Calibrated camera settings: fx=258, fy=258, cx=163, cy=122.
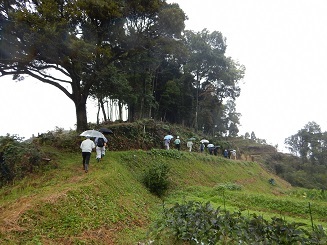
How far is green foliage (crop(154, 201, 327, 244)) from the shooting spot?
11.7ft

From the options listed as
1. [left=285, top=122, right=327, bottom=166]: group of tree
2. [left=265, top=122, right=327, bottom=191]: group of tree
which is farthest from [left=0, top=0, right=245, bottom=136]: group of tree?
[left=285, top=122, right=327, bottom=166]: group of tree

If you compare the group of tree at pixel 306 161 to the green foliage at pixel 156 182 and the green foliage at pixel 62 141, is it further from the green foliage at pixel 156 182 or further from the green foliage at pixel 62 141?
the green foliage at pixel 62 141

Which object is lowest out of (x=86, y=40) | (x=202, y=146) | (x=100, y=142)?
(x=202, y=146)

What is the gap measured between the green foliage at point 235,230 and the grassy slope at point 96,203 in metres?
1.89

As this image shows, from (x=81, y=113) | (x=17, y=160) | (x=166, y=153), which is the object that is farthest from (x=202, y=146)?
(x=17, y=160)

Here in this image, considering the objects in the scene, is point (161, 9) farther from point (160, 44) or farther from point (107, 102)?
point (107, 102)

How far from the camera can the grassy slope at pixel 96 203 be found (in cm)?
534

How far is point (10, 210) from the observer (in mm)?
6078

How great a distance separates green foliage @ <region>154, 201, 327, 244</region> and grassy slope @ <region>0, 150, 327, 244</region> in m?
1.89

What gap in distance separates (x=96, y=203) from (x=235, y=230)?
14.0 feet

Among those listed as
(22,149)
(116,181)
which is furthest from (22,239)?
(22,149)

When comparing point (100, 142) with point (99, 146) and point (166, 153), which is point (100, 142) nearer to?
point (99, 146)

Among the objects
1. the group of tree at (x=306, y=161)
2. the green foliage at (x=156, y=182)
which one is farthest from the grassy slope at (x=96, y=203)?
the group of tree at (x=306, y=161)

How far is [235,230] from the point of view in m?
4.05
